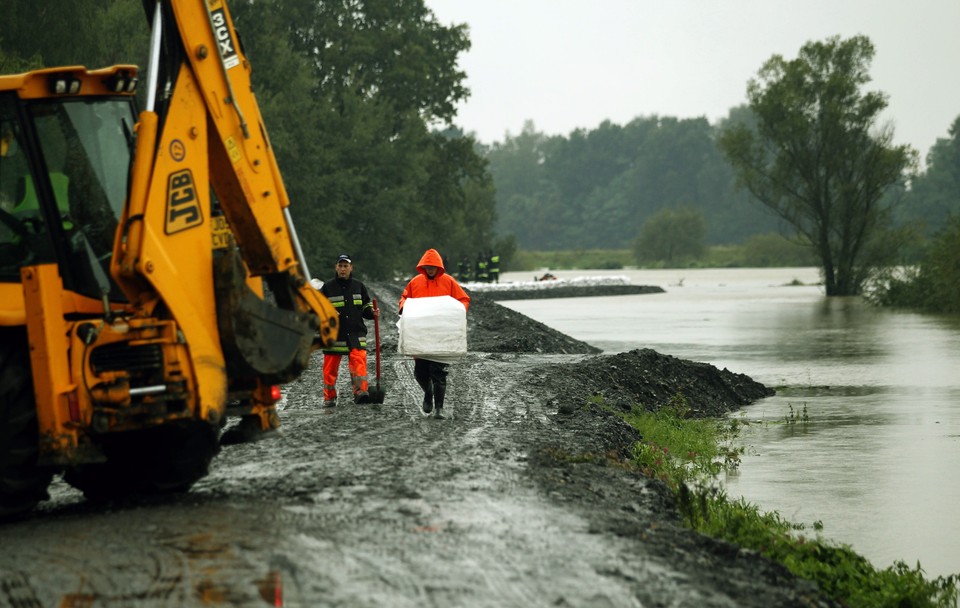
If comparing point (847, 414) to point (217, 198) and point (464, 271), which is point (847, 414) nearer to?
point (217, 198)

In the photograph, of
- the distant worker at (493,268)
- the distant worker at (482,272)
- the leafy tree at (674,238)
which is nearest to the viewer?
the distant worker at (493,268)

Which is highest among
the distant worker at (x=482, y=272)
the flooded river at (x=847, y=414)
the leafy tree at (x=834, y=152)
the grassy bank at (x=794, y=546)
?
the leafy tree at (x=834, y=152)

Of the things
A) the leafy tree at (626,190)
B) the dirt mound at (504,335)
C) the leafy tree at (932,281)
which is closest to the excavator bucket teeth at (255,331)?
the dirt mound at (504,335)

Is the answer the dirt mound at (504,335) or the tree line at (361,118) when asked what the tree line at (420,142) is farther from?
the dirt mound at (504,335)

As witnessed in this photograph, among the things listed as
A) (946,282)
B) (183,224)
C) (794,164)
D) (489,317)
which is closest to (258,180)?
(183,224)

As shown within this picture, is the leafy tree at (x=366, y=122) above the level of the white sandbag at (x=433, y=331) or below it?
above

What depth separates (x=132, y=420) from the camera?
26.6ft

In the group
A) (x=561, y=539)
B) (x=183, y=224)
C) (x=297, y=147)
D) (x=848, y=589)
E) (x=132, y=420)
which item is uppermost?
(x=297, y=147)

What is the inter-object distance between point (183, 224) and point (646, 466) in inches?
231

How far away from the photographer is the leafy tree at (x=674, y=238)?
12756 centimetres

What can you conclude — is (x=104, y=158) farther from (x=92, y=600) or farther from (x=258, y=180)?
(x=92, y=600)

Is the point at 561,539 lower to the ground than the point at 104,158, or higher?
lower

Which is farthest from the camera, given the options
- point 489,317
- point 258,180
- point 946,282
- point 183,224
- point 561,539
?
point 946,282

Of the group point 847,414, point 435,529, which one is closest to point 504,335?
point 847,414
